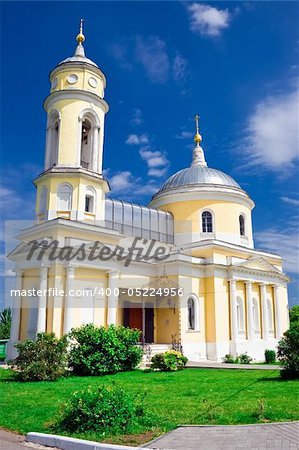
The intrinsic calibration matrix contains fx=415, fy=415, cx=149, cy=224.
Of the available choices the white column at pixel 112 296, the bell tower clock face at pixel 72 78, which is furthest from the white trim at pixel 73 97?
the white column at pixel 112 296

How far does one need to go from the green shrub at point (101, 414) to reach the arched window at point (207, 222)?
2265 centimetres

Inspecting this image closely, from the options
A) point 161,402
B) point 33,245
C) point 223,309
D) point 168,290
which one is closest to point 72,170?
point 33,245

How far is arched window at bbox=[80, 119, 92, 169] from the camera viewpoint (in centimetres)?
2325

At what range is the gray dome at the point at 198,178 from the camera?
30344 mm

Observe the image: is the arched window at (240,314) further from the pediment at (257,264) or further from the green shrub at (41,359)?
the green shrub at (41,359)

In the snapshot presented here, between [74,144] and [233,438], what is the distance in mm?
18523

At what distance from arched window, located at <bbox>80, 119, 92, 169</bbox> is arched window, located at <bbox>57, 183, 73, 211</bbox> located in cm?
208

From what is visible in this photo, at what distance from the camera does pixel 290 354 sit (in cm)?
1320

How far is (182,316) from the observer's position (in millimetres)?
23438

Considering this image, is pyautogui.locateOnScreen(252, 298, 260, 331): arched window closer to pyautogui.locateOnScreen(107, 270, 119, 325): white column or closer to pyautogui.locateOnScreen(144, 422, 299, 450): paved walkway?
pyautogui.locateOnScreen(107, 270, 119, 325): white column

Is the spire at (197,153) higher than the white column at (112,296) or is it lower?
higher

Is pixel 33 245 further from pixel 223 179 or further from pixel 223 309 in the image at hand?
pixel 223 179

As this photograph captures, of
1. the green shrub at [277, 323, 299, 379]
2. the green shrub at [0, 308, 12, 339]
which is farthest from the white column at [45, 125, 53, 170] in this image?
the green shrub at [0, 308, 12, 339]

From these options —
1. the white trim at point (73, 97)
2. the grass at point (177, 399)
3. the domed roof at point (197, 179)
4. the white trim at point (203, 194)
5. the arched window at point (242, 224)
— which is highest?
the white trim at point (73, 97)
